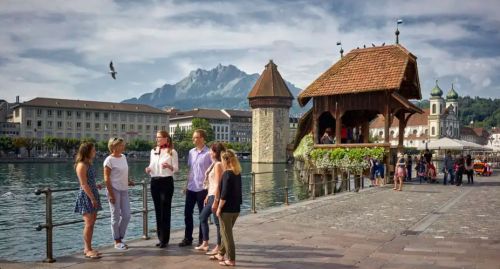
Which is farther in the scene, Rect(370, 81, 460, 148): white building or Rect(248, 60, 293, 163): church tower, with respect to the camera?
Rect(370, 81, 460, 148): white building

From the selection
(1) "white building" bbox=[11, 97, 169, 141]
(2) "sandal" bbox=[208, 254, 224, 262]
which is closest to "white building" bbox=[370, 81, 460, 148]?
(1) "white building" bbox=[11, 97, 169, 141]

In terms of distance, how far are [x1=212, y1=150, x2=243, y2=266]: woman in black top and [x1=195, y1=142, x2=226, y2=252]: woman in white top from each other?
0.86 ft

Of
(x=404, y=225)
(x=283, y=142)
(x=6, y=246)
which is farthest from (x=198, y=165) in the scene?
(x=283, y=142)

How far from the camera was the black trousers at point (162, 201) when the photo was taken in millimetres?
8508

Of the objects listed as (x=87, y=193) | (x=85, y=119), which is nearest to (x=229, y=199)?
(x=87, y=193)

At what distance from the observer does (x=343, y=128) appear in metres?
28.1

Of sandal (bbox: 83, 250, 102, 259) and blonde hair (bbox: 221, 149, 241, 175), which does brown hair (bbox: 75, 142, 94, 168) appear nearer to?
sandal (bbox: 83, 250, 102, 259)

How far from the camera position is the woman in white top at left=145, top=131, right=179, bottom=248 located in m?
8.44

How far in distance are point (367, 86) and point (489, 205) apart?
10.1 meters

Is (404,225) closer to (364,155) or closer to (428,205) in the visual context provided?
(428,205)

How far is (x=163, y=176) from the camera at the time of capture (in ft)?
27.8

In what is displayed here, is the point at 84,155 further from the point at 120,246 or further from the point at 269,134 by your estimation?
the point at 269,134

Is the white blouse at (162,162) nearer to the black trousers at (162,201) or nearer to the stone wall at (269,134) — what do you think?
the black trousers at (162,201)

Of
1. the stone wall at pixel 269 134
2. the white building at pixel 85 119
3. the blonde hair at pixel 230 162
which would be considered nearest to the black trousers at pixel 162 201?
the blonde hair at pixel 230 162
